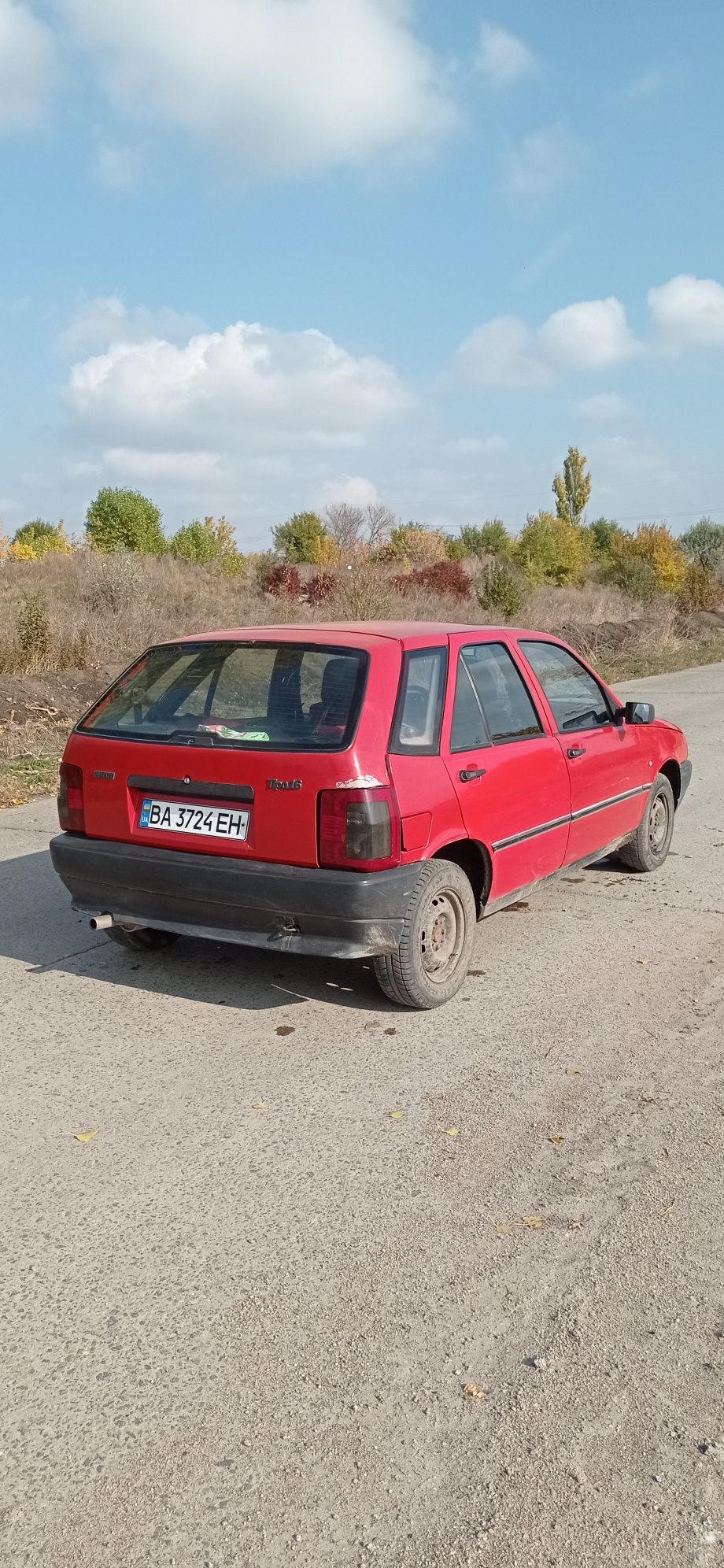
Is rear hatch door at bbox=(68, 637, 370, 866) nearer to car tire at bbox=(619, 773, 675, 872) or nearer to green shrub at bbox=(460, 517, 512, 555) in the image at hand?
car tire at bbox=(619, 773, 675, 872)

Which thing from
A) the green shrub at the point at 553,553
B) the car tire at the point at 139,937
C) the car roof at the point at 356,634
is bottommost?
the car tire at the point at 139,937

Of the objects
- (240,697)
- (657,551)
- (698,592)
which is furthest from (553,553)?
(240,697)

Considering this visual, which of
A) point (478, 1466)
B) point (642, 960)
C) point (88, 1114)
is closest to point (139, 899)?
point (88, 1114)

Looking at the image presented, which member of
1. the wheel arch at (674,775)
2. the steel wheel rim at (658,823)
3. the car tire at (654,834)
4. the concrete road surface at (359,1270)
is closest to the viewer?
the concrete road surface at (359,1270)

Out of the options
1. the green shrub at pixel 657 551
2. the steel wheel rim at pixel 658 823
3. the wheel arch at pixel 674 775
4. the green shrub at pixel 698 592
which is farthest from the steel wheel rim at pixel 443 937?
the green shrub at pixel 657 551

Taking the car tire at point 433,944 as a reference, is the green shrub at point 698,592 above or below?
above

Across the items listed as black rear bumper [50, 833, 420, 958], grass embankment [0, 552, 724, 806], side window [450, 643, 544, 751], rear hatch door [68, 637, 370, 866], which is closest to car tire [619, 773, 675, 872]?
side window [450, 643, 544, 751]

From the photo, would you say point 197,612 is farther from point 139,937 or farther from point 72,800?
point 72,800

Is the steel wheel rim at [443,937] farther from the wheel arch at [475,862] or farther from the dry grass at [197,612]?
the dry grass at [197,612]

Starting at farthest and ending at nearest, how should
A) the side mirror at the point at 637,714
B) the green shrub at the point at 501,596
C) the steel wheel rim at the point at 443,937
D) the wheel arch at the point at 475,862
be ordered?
the green shrub at the point at 501,596, the side mirror at the point at 637,714, the wheel arch at the point at 475,862, the steel wheel rim at the point at 443,937

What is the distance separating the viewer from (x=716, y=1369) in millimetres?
2615

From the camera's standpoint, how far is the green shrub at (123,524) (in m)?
42.3

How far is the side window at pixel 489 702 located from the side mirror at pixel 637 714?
0.94m

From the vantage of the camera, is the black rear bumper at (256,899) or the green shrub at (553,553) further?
the green shrub at (553,553)
